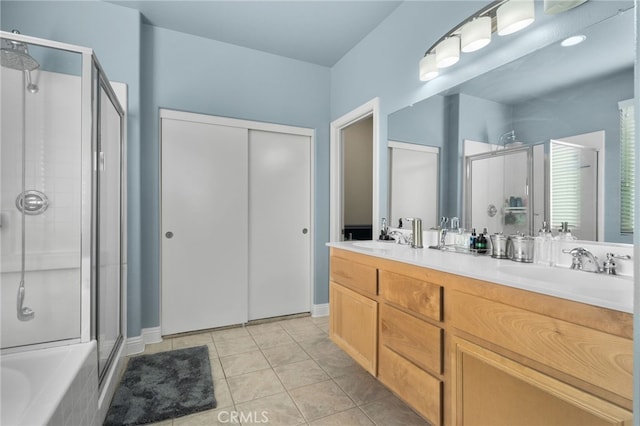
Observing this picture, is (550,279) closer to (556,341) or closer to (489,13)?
(556,341)

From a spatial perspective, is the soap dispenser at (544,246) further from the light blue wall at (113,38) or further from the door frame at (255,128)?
the light blue wall at (113,38)

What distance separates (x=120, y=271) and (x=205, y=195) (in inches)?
36.5

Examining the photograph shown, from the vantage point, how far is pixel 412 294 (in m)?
1.40

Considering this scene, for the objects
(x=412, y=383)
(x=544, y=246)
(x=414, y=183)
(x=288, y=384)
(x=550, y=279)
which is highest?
(x=414, y=183)

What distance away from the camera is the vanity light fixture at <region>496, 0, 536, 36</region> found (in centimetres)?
138

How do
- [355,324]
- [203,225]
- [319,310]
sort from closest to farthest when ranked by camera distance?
[355,324]
[203,225]
[319,310]

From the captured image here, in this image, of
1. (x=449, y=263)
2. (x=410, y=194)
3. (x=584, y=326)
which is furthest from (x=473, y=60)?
(x=584, y=326)

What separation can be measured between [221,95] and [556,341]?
3004 mm

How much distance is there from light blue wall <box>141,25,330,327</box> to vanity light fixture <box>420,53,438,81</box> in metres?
1.47

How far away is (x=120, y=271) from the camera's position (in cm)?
228

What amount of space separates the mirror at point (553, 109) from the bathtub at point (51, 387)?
203cm

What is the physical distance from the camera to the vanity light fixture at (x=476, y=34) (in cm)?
156

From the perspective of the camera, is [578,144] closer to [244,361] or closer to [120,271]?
[244,361]

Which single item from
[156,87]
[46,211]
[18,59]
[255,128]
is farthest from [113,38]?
[46,211]
